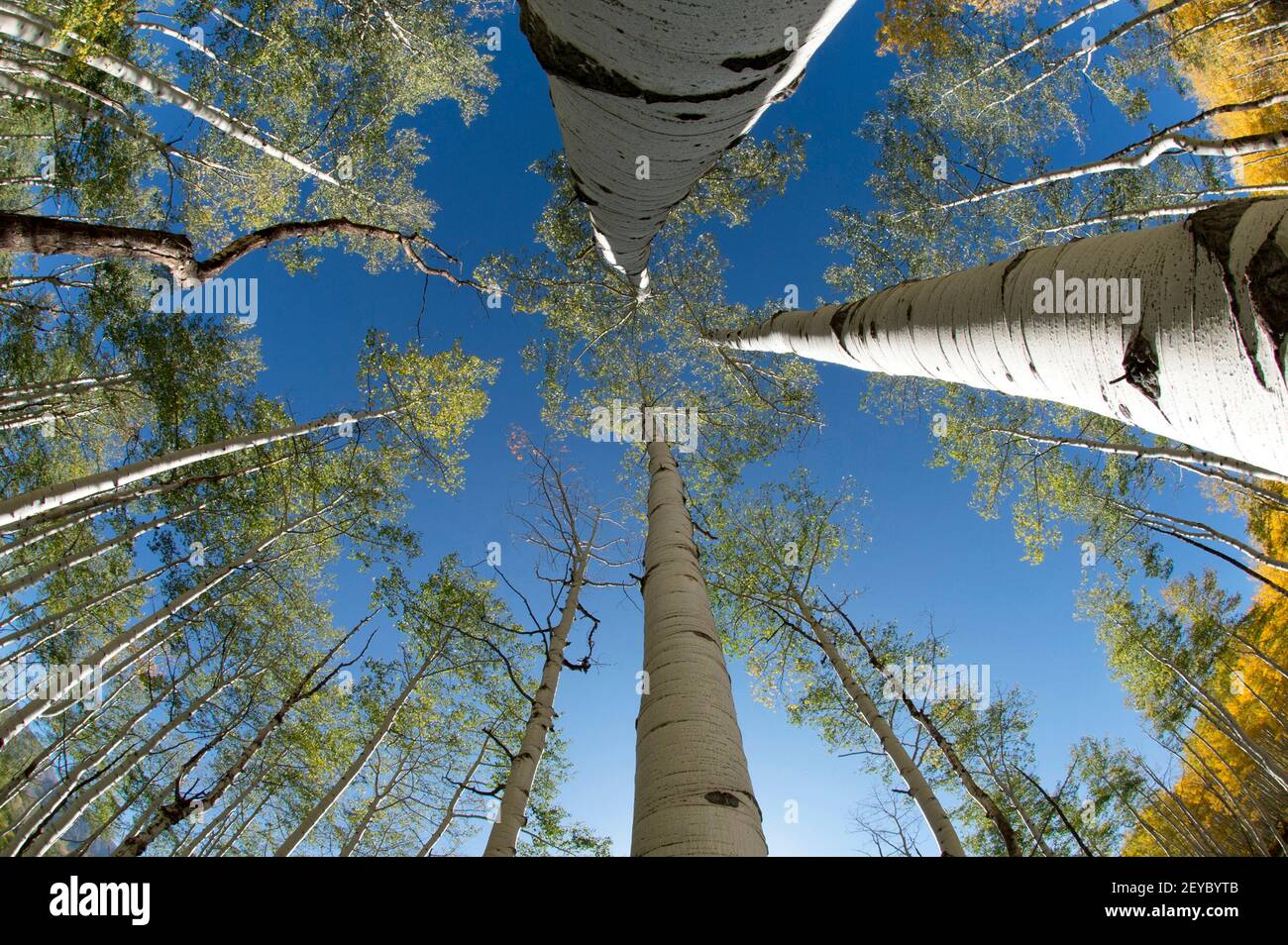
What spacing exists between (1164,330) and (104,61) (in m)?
8.88

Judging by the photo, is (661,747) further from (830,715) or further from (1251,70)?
(1251,70)

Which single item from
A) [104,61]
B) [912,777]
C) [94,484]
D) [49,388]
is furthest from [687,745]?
[49,388]

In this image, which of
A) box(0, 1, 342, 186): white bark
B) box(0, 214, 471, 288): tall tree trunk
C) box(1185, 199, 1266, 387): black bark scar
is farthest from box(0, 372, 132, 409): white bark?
box(1185, 199, 1266, 387): black bark scar

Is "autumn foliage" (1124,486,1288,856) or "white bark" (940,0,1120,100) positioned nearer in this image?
"white bark" (940,0,1120,100)

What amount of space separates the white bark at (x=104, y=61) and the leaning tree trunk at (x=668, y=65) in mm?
4700

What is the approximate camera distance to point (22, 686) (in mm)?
7281

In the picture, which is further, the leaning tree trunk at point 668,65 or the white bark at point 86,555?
the white bark at point 86,555

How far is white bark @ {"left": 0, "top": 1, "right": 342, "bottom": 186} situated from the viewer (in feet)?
14.6

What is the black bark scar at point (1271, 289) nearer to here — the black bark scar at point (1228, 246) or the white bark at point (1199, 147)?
the black bark scar at point (1228, 246)

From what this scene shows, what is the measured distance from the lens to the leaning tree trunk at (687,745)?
151 cm

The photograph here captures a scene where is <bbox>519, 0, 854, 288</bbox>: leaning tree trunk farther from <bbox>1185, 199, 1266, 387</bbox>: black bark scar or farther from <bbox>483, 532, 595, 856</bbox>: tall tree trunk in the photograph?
<bbox>483, 532, 595, 856</bbox>: tall tree trunk

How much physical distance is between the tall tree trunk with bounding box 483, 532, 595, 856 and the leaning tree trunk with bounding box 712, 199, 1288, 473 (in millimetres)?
3423

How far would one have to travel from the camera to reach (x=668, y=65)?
1.17 metres

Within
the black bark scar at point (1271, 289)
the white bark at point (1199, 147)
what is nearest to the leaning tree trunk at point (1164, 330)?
the black bark scar at point (1271, 289)
